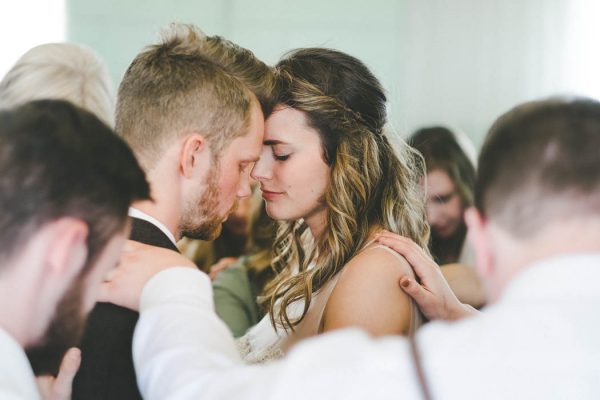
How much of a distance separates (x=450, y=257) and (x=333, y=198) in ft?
2.53

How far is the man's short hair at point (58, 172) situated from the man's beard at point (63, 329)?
35mm

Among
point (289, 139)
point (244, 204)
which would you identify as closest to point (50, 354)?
point (289, 139)

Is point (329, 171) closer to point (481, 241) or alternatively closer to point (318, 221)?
point (318, 221)

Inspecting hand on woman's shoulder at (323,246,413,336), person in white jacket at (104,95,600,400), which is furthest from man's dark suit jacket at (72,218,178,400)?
hand on woman's shoulder at (323,246,413,336)

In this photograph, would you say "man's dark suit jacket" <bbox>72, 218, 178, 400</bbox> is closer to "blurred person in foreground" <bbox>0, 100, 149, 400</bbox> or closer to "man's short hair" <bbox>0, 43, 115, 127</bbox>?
"blurred person in foreground" <bbox>0, 100, 149, 400</bbox>

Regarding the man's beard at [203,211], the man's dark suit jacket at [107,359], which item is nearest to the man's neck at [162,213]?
the man's beard at [203,211]

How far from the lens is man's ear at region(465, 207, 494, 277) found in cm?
83

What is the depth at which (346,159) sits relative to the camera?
4.90 ft

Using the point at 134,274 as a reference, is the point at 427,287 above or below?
below

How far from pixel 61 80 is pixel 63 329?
580 mm

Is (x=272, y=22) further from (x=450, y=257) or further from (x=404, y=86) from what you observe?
(x=450, y=257)

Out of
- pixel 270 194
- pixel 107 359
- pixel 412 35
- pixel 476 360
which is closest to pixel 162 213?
pixel 107 359

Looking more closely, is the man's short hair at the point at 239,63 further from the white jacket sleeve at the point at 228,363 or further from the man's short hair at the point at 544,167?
the man's short hair at the point at 544,167

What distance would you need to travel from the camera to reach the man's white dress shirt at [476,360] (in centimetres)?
72
